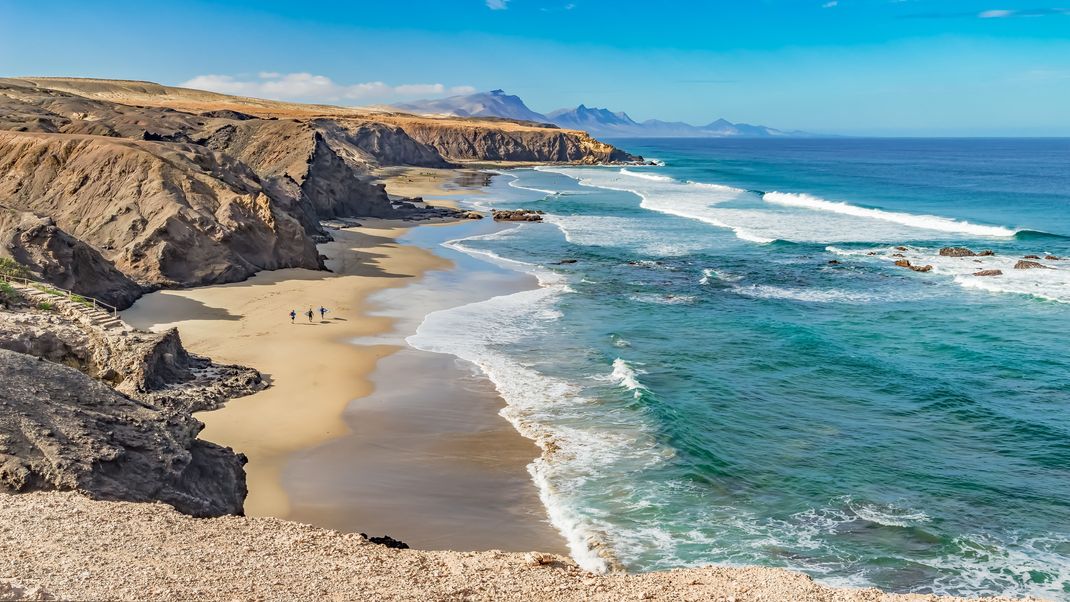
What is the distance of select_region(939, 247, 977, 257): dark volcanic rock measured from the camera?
147 feet

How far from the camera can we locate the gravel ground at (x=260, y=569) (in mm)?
8703

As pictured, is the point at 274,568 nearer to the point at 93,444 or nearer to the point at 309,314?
the point at 93,444

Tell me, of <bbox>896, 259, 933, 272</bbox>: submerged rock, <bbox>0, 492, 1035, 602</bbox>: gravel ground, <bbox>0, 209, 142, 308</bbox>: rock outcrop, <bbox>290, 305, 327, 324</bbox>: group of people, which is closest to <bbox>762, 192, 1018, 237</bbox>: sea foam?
<bbox>896, 259, 933, 272</bbox>: submerged rock

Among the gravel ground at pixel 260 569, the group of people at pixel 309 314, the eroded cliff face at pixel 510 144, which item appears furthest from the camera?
the eroded cliff face at pixel 510 144

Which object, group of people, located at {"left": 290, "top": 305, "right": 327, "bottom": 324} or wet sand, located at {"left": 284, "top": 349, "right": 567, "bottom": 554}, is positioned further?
group of people, located at {"left": 290, "top": 305, "right": 327, "bottom": 324}

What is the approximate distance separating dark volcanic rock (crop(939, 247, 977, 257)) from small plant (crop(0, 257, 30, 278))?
42.1 metres

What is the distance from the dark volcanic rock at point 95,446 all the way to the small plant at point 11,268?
407 inches

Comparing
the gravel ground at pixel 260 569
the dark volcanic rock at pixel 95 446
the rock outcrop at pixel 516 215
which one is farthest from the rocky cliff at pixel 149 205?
the gravel ground at pixel 260 569

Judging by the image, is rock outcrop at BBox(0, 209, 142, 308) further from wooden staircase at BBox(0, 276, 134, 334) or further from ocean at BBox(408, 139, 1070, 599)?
ocean at BBox(408, 139, 1070, 599)

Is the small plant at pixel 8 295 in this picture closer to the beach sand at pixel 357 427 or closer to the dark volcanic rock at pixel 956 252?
the beach sand at pixel 357 427

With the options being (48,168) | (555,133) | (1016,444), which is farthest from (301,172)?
(555,133)

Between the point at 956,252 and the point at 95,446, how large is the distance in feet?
145

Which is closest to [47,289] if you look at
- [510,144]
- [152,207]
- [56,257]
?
[56,257]

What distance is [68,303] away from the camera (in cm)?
2028
